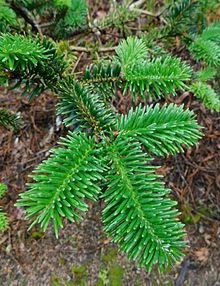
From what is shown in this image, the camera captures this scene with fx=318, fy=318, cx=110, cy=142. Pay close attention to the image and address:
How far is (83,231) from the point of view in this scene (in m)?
1.95

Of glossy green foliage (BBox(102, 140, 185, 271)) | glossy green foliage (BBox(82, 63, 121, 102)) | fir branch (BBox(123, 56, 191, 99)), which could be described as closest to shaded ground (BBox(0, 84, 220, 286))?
glossy green foliage (BBox(82, 63, 121, 102))

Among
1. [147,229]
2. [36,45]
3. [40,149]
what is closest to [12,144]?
[40,149]

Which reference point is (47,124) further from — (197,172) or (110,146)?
(110,146)

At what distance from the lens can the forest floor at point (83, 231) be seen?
1.93m

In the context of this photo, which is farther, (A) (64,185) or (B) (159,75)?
(B) (159,75)

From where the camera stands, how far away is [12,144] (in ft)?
6.58

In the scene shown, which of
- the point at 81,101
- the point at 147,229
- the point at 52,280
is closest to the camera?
the point at 147,229

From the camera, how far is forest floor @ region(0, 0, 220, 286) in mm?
1934

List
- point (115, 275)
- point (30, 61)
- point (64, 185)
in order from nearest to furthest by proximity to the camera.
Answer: point (64, 185), point (30, 61), point (115, 275)

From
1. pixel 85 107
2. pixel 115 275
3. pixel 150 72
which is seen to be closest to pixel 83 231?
pixel 115 275

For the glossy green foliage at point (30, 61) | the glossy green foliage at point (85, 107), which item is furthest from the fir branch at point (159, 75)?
the glossy green foliage at point (30, 61)

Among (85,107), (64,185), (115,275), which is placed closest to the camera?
(64,185)

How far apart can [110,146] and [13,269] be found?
144 cm

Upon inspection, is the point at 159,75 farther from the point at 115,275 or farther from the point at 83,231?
the point at 115,275
